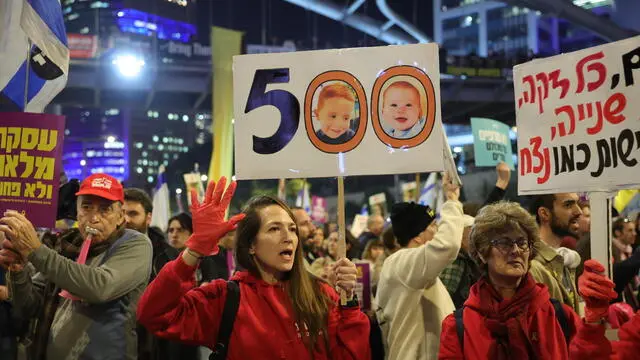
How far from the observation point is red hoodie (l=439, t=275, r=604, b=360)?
3.52 metres

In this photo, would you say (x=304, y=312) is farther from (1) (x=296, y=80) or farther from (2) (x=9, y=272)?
(2) (x=9, y=272)

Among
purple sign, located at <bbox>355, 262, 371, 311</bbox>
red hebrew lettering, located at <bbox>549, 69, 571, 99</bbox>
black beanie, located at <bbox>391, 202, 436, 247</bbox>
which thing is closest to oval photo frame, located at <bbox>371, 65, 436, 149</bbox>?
red hebrew lettering, located at <bbox>549, 69, 571, 99</bbox>

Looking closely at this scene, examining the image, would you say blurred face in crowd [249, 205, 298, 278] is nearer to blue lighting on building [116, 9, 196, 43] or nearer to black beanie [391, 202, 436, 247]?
black beanie [391, 202, 436, 247]

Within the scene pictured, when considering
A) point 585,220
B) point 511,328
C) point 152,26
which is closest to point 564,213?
point 585,220

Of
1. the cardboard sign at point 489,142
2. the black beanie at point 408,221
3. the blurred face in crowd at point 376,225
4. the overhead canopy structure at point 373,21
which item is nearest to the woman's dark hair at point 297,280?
the black beanie at point 408,221

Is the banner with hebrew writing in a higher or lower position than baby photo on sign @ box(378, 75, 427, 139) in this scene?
lower

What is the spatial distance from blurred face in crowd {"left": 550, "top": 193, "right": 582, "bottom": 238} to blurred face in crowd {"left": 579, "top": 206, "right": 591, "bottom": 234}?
36cm

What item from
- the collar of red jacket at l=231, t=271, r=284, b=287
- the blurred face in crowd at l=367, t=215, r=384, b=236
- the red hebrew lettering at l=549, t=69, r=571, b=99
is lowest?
the collar of red jacket at l=231, t=271, r=284, b=287

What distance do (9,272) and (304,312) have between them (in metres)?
2.07

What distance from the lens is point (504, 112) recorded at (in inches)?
2275

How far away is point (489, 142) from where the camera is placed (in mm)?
9867

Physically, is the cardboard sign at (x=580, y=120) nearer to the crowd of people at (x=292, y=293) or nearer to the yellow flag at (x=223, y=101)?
the crowd of people at (x=292, y=293)

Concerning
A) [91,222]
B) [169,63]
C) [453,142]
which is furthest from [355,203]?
[91,222]

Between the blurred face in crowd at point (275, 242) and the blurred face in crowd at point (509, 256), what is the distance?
3.42 ft
